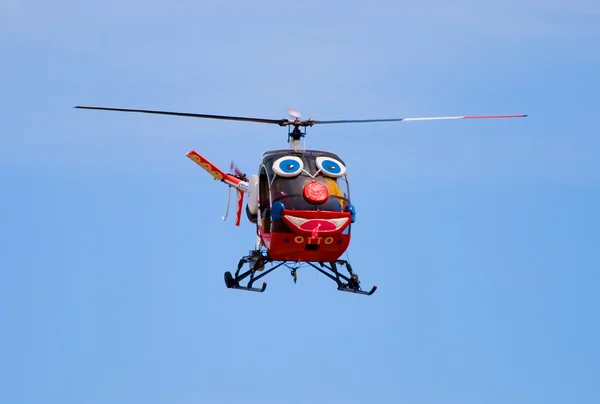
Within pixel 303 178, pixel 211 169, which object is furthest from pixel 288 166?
pixel 211 169

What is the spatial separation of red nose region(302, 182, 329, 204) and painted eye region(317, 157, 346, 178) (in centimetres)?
96

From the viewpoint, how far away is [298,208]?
46.2m

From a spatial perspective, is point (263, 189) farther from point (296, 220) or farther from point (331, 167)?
point (296, 220)

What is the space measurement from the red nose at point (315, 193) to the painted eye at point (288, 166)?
2.35 ft

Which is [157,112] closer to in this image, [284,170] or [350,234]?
[284,170]

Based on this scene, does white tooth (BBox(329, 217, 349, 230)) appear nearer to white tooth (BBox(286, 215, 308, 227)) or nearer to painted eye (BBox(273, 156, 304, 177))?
white tooth (BBox(286, 215, 308, 227))

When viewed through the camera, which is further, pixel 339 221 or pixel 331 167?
pixel 331 167

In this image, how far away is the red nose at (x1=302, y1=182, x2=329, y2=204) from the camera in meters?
46.2

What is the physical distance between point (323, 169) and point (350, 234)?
2.40m

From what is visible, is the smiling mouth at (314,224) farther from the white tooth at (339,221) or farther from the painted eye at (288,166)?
the painted eye at (288,166)

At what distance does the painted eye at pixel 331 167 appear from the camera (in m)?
47.4

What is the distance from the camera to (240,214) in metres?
52.4

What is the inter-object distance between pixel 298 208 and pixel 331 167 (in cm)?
228

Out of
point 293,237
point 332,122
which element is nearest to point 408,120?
point 332,122
